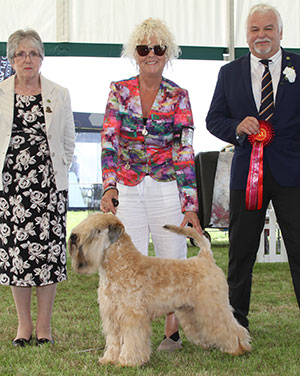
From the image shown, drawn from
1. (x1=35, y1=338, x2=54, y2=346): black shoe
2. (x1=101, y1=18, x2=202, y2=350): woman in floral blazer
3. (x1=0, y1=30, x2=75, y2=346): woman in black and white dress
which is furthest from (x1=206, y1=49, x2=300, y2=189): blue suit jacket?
(x1=35, y1=338, x2=54, y2=346): black shoe

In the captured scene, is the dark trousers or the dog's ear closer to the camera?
the dog's ear

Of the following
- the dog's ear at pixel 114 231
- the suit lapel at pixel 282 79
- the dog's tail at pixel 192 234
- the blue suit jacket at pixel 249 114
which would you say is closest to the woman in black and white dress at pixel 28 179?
the dog's ear at pixel 114 231

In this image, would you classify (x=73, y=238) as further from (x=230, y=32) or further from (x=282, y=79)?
(x=230, y=32)

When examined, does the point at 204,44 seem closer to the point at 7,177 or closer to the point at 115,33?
the point at 115,33

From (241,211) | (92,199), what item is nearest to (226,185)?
(92,199)

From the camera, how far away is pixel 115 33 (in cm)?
727

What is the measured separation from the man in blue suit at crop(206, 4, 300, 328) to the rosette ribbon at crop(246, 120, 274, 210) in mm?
29

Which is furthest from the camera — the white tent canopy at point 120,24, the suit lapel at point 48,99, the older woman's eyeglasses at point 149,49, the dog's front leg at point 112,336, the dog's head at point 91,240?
the white tent canopy at point 120,24

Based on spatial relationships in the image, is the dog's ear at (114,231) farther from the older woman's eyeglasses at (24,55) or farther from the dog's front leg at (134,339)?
the older woman's eyeglasses at (24,55)

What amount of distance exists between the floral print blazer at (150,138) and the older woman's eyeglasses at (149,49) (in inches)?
7.1

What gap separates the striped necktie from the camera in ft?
9.75

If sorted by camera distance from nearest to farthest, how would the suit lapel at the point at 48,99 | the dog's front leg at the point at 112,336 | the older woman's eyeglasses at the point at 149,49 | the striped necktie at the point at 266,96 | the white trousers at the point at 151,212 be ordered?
the dog's front leg at the point at 112,336
the older woman's eyeglasses at the point at 149,49
the white trousers at the point at 151,212
the striped necktie at the point at 266,96
the suit lapel at the point at 48,99

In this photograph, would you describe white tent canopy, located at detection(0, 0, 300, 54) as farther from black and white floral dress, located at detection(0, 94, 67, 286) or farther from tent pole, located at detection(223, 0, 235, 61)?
black and white floral dress, located at detection(0, 94, 67, 286)

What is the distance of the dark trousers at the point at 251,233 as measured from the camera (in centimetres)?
295
